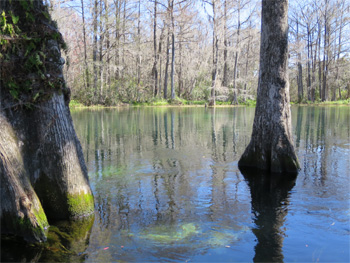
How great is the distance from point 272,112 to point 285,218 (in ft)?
10.6

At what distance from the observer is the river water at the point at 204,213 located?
12.6 ft

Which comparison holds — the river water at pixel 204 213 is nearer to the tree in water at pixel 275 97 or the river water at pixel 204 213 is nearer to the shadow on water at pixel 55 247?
the shadow on water at pixel 55 247

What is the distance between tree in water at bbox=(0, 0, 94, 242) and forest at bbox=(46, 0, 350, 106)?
24.6 m

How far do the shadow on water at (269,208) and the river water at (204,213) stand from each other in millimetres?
15

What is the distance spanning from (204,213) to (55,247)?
233 cm

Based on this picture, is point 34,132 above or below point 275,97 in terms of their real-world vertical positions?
below

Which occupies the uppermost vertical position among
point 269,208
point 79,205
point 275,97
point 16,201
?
point 275,97

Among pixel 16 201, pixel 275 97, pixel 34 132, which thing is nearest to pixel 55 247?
pixel 16 201

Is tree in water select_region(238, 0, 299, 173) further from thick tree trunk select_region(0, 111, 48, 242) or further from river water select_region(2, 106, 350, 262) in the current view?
thick tree trunk select_region(0, 111, 48, 242)

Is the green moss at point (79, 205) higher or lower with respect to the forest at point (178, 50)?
lower

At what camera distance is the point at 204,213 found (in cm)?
511

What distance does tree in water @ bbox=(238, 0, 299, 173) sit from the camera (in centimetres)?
743

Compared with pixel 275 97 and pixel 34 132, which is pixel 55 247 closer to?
pixel 34 132

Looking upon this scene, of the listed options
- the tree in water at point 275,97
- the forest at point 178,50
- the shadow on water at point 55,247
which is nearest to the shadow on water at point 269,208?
the tree in water at point 275,97
